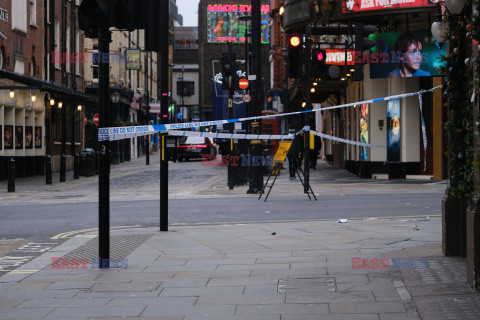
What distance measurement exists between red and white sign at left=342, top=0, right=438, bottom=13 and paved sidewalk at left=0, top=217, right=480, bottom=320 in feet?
44.9

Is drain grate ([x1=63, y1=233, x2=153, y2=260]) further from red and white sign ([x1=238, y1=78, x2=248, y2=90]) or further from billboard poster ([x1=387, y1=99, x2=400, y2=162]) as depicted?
red and white sign ([x1=238, y1=78, x2=248, y2=90])

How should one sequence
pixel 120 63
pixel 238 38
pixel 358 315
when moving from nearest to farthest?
pixel 358 315 → pixel 120 63 → pixel 238 38

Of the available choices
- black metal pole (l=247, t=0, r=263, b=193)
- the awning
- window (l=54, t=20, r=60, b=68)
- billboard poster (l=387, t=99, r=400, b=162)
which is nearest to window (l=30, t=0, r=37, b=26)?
window (l=54, t=20, r=60, b=68)

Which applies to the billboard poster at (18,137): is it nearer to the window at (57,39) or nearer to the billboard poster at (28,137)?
the billboard poster at (28,137)

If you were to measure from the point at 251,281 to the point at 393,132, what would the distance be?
19.2 meters

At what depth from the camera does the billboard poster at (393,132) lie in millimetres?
26000

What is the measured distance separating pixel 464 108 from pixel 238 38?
93.4 meters

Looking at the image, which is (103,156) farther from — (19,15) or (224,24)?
(224,24)

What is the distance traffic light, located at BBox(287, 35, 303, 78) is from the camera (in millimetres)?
17109

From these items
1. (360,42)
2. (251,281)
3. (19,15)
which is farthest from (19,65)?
(251,281)

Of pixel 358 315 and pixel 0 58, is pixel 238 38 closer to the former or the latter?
pixel 0 58

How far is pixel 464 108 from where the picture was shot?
8477mm

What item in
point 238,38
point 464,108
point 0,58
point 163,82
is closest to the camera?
point 464,108

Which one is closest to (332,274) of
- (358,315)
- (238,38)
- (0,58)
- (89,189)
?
(358,315)
